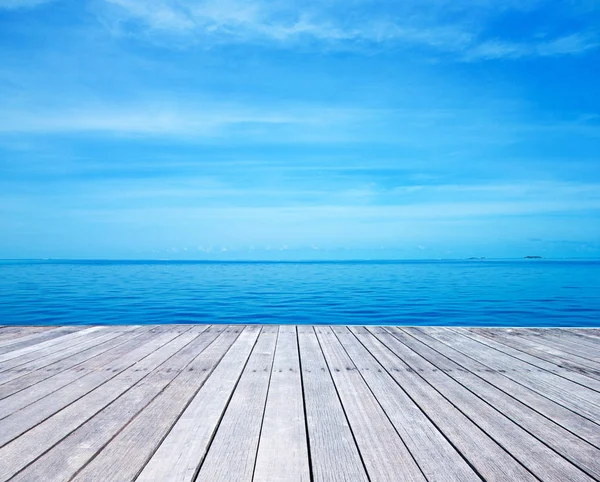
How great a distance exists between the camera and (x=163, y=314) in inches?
509

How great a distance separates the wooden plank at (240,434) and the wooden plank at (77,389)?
991 mm

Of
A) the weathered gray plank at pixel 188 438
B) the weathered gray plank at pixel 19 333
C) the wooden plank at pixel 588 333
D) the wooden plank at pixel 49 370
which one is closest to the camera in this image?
the weathered gray plank at pixel 188 438

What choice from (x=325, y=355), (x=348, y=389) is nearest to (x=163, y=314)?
(x=325, y=355)

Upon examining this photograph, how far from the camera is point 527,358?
149 inches

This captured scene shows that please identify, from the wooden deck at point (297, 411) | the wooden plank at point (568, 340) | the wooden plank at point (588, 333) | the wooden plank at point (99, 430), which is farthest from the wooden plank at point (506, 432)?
the wooden plank at point (588, 333)

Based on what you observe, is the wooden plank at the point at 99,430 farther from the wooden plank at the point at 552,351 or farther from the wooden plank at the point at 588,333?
the wooden plank at the point at 588,333

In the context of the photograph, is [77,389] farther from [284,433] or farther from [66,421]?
[284,433]

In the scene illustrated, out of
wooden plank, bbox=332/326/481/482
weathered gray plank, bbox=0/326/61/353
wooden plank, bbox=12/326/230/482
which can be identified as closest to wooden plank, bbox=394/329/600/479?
wooden plank, bbox=332/326/481/482

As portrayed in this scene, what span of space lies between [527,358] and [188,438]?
10.2 ft

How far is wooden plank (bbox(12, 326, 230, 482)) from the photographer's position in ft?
5.73

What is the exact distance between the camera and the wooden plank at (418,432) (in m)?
1.77

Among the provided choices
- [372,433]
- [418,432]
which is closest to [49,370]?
[372,433]

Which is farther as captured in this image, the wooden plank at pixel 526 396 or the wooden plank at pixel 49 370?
the wooden plank at pixel 49 370

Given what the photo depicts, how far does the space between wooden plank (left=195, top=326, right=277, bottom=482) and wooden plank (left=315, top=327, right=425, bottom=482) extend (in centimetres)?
50
